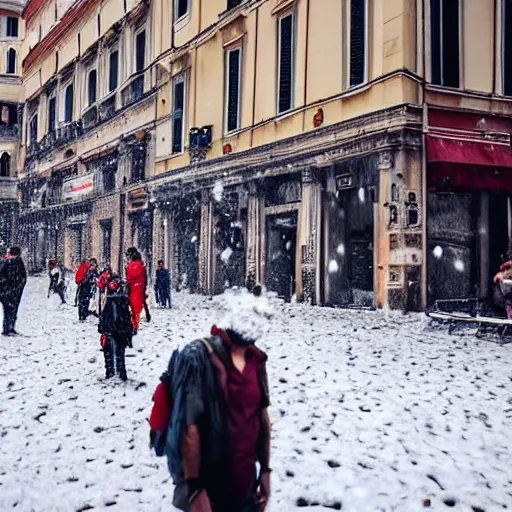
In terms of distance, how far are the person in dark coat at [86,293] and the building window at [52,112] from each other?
37.5 ft

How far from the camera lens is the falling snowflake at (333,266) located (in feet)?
36.9

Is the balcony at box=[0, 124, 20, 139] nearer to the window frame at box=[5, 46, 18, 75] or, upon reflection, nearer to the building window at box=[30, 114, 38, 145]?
the window frame at box=[5, 46, 18, 75]

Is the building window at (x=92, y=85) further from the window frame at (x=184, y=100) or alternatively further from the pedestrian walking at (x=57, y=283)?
the pedestrian walking at (x=57, y=283)

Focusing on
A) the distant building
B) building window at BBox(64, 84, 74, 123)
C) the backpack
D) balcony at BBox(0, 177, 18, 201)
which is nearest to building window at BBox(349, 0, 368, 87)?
the backpack

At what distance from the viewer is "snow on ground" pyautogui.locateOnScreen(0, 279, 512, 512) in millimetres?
3510

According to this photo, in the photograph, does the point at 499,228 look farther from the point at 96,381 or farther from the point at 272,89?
the point at 96,381

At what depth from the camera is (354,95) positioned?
10.6 meters

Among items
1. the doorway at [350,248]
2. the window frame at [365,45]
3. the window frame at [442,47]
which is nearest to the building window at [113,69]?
the window frame at [365,45]

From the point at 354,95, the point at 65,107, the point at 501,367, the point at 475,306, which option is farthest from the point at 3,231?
the point at 501,367

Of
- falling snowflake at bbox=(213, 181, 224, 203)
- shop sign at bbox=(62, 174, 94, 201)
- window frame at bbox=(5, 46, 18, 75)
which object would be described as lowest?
falling snowflake at bbox=(213, 181, 224, 203)

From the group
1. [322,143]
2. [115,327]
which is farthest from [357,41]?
[115,327]

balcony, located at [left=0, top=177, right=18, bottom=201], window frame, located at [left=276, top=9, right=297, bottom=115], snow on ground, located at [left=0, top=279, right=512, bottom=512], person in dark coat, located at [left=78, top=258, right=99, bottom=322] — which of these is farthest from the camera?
balcony, located at [left=0, top=177, right=18, bottom=201]

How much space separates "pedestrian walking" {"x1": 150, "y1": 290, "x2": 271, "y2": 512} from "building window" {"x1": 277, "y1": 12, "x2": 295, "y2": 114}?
10178mm

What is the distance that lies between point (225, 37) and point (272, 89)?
215cm
